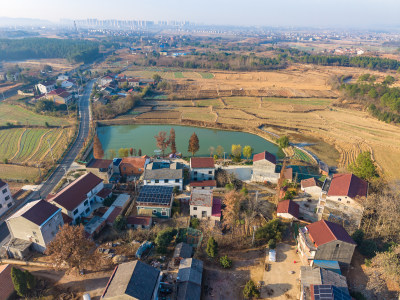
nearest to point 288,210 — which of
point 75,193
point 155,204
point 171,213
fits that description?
point 171,213

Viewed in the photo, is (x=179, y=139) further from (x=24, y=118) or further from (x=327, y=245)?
(x=24, y=118)

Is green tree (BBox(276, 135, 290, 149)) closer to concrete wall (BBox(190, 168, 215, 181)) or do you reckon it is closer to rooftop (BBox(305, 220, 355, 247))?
concrete wall (BBox(190, 168, 215, 181))

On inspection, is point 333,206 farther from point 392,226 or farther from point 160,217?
point 160,217

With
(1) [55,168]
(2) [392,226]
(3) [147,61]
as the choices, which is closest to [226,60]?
(3) [147,61]

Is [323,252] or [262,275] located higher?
[323,252]

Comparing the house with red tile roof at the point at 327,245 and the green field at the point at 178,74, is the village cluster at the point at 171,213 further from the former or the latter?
the green field at the point at 178,74
